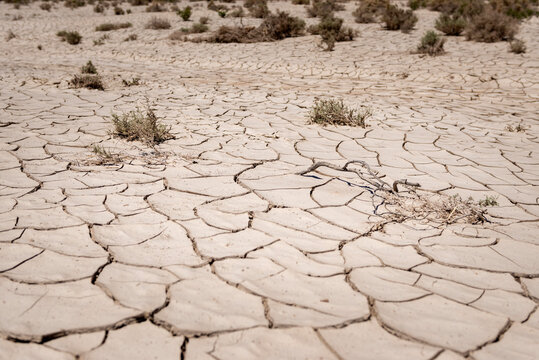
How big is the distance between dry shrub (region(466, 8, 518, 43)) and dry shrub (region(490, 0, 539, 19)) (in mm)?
2891

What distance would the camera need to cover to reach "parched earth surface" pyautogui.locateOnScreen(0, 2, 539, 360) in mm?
1640

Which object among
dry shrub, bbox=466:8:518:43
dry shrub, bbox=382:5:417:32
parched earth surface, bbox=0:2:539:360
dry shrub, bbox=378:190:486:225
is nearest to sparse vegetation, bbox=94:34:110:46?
parched earth surface, bbox=0:2:539:360

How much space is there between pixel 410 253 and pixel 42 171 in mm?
2475

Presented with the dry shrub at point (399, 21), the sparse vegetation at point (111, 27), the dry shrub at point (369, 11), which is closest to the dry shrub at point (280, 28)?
the dry shrub at point (399, 21)

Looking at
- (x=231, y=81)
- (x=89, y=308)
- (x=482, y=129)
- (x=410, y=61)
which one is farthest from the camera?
(x=410, y=61)

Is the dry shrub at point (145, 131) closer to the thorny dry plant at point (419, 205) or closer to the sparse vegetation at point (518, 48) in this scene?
the thorny dry plant at point (419, 205)

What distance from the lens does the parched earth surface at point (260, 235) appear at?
1640mm

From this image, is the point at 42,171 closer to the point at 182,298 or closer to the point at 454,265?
the point at 182,298

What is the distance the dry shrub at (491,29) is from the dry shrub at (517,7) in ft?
9.49

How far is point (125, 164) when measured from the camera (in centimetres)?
328

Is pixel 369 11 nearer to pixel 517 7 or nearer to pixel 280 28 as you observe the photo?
pixel 280 28

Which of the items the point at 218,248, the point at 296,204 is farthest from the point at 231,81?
the point at 218,248

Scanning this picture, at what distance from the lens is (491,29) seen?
9.03 metres

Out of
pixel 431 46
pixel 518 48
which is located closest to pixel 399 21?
pixel 431 46
